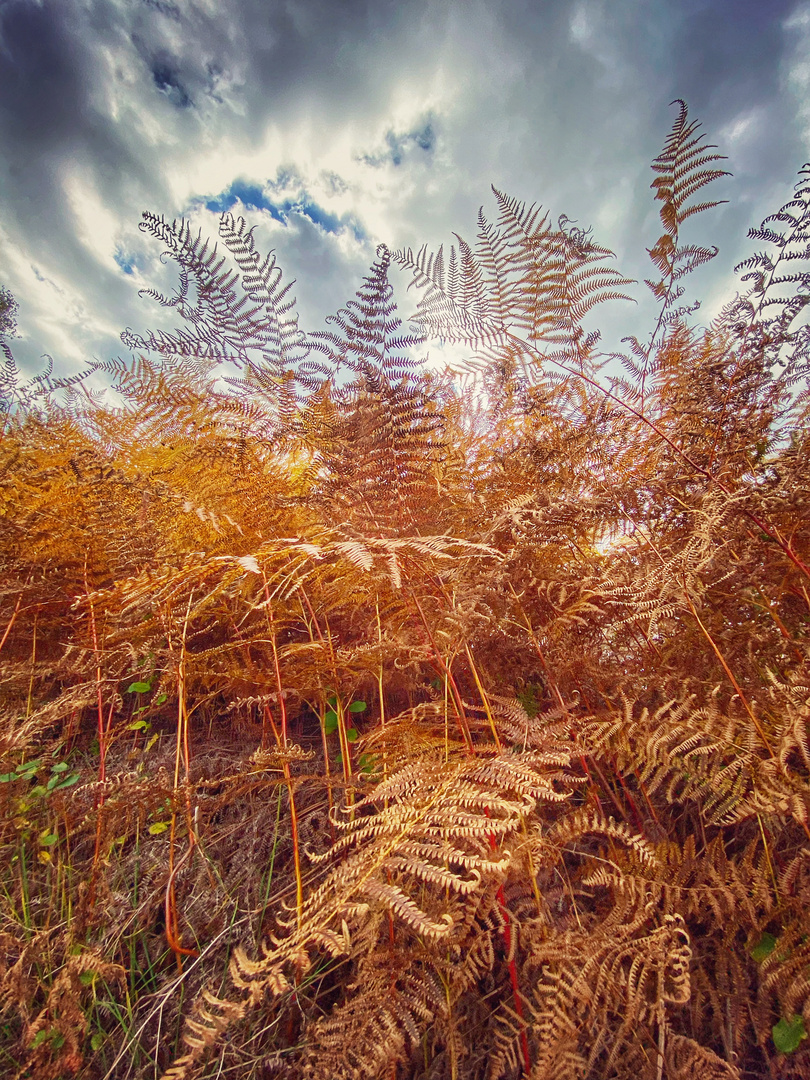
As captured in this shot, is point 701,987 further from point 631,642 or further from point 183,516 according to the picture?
point 183,516

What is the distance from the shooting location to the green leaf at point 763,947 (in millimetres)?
767

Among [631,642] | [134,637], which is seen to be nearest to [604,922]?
[631,642]

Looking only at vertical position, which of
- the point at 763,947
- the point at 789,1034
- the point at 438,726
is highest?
the point at 438,726

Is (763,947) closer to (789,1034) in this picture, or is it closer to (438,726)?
(789,1034)

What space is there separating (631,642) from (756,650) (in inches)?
10.2

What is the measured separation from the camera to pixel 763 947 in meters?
0.77

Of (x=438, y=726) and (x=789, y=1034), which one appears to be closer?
(x=789, y=1034)

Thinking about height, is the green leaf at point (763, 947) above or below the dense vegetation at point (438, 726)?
below

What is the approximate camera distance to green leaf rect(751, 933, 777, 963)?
77 cm

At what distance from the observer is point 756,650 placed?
3.18 ft

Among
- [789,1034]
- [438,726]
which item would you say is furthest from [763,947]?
[438,726]

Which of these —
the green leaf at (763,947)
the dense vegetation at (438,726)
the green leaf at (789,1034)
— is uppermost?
the dense vegetation at (438,726)

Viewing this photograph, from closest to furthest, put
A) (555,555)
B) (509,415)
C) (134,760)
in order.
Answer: (555,555) < (134,760) < (509,415)

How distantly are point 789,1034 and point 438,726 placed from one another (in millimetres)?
738
